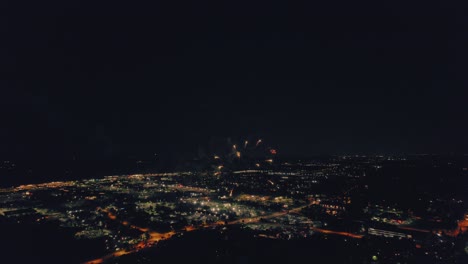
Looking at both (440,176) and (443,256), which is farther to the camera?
(440,176)

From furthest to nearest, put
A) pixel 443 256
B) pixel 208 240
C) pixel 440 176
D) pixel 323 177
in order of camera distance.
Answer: pixel 323 177, pixel 440 176, pixel 208 240, pixel 443 256

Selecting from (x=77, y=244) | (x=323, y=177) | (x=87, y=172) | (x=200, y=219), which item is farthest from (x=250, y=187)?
(x=87, y=172)

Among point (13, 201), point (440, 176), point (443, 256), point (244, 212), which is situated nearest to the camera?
point (443, 256)

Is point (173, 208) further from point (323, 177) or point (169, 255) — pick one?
point (323, 177)

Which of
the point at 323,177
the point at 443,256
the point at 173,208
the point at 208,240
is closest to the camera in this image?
the point at 443,256

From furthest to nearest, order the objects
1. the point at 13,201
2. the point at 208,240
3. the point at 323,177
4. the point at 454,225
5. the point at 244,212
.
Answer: the point at 323,177
the point at 13,201
the point at 244,212
the point at 454,225
the point at 208,240

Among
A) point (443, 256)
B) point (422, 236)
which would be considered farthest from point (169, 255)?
point (422, 236)

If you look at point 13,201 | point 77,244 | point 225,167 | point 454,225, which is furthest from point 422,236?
point 225,167

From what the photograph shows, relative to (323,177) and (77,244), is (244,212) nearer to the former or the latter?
(77,244)

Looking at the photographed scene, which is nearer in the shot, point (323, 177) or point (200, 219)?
point (200, 219)
